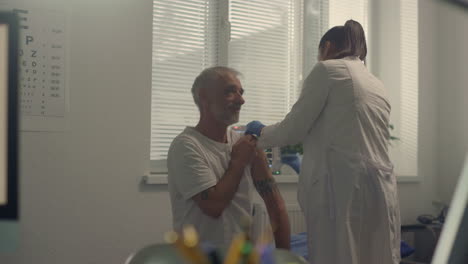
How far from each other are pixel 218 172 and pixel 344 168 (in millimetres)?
463

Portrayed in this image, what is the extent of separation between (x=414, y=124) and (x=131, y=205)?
2253mm

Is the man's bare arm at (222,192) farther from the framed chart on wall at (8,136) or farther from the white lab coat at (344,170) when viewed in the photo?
the framed chart on wall at (8,136)

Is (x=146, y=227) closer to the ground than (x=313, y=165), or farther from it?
closer to the ground

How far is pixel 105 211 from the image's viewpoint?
233 cm

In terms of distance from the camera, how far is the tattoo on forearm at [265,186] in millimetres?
1399

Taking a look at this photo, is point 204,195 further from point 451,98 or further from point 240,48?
point 451,98

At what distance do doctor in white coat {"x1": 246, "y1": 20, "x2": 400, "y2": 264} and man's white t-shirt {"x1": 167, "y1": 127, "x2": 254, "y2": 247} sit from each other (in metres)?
0.26

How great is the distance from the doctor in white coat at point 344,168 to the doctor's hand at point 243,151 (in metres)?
0.20

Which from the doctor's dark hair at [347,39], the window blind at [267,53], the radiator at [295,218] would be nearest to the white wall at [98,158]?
the window blind at [267,53]

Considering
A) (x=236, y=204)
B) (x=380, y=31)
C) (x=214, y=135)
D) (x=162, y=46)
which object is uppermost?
(x=380, y=31)

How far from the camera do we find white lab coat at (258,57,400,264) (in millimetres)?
1538

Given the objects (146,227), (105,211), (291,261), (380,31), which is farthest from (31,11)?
(380,31)

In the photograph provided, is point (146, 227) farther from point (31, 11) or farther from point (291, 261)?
point (291, 261)

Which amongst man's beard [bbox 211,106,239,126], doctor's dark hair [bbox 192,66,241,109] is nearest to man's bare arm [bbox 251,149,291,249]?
man's beard [bbox 211,106,239,126]
